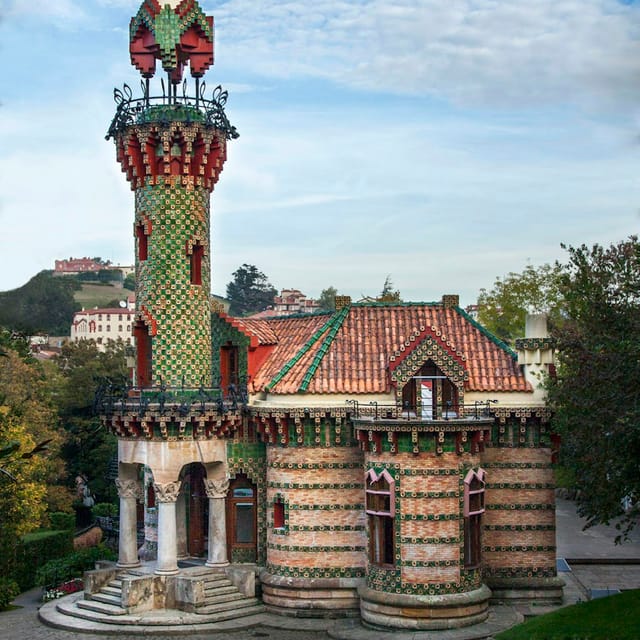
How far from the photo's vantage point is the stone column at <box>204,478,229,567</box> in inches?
1111

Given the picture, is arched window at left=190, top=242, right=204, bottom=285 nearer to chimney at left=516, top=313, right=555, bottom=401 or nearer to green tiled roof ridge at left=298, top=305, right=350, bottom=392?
green tiled roof ridge at left=298, top=305, right=350, bottom=392

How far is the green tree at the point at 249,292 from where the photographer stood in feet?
357

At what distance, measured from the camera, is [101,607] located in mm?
27484

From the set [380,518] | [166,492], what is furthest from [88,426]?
[380,518]

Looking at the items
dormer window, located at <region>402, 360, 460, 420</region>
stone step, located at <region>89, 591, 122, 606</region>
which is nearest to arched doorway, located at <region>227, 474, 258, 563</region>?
stone step, located at <region>89, 591, 122, 606</region>

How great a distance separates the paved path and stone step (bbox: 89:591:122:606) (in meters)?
1.39

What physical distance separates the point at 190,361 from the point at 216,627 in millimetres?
6568

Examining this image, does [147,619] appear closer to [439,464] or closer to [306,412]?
[306,412]

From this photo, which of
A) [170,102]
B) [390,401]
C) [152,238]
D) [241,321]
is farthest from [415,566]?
[170,102]

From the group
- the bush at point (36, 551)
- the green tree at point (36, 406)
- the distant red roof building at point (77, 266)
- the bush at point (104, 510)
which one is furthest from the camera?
the distant red roof building at point (77, 266)

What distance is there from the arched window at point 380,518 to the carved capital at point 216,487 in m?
3.90

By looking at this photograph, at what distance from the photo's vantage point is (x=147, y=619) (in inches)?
1042

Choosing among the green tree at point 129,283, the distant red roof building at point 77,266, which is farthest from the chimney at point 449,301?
the distant red roof building at point 77,266

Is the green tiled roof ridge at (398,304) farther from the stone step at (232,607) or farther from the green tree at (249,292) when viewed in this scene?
the green tree at (249,292)
